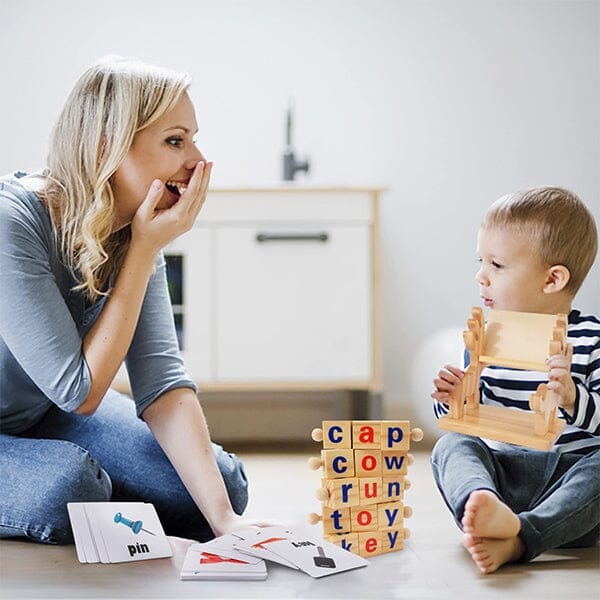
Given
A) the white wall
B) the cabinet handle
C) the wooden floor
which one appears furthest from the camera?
the white wall

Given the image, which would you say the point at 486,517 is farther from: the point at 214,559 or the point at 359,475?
the point at 214,559

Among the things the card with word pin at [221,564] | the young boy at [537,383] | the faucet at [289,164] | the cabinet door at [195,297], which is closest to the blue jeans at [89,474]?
the card with word pin at [221,564]

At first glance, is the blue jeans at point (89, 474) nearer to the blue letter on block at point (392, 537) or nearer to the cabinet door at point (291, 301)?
the blue letter on block at point (392, 537)

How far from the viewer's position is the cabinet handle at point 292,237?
273 cm

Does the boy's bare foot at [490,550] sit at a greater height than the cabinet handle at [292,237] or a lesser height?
lesser

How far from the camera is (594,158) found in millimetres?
3199

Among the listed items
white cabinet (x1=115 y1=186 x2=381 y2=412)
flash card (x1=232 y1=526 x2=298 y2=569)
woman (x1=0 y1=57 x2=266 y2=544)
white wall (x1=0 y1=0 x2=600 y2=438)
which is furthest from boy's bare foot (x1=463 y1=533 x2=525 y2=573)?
white wall (x1=0 y1=0 x2=600 y2=438)

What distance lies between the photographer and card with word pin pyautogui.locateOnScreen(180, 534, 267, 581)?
1.33 meters

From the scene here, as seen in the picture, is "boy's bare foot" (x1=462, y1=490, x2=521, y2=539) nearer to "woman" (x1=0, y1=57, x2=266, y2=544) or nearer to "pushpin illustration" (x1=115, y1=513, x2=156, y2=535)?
"woman" (x1=0, y1=57, x2=266, y2=544)

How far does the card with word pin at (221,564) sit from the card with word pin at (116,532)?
0.07m

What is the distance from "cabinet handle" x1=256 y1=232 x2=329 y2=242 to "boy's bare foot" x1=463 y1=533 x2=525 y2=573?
1470mm

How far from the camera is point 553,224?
1532 millimetres

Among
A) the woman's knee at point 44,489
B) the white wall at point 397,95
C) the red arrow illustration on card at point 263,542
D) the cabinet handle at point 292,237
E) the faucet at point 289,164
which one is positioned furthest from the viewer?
the white wall at point 397,95

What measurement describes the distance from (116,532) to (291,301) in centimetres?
135
